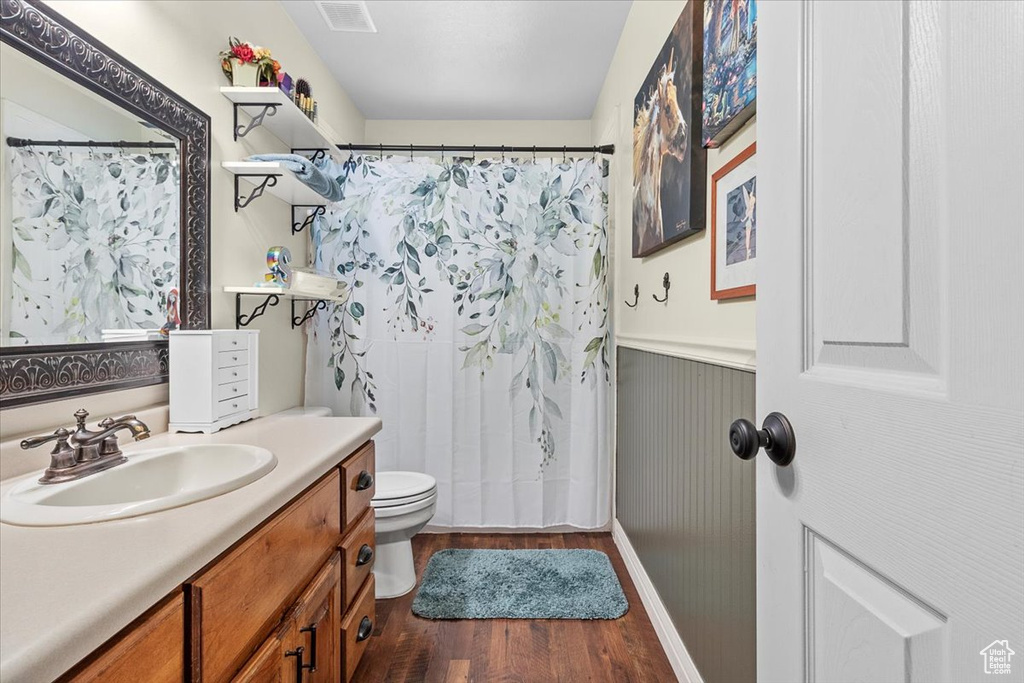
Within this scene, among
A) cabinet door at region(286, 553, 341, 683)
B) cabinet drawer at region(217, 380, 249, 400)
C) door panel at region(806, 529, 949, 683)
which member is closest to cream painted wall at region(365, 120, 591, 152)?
cabinet drawer at region(217, 380, 249, 400)

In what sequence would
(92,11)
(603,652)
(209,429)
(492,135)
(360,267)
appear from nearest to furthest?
(92,11) < (209,429) < (603,652) < (360,267) < (492,135)

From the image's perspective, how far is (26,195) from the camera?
1029mm

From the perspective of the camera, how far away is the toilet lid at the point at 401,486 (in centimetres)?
199

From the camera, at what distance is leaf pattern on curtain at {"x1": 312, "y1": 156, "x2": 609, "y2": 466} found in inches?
98.7

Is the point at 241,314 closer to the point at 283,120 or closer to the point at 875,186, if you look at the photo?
the point at 283,120

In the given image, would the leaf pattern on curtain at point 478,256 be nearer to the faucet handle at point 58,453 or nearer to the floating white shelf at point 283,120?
the floating white shelf at point 283,120

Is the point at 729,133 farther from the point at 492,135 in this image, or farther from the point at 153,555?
the point at 492,135

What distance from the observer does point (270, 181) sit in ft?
6.22

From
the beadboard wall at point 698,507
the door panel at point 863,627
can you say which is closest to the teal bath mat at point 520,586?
the beadboard wall at point 698,507

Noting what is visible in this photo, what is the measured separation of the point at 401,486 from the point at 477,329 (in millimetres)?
→ 850

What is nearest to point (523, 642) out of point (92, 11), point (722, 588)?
point (722, 588)

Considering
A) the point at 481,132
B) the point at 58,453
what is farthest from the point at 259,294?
the point at 481,132

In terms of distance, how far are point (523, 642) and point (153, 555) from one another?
4.79 feet

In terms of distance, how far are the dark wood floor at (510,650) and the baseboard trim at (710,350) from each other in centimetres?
103
